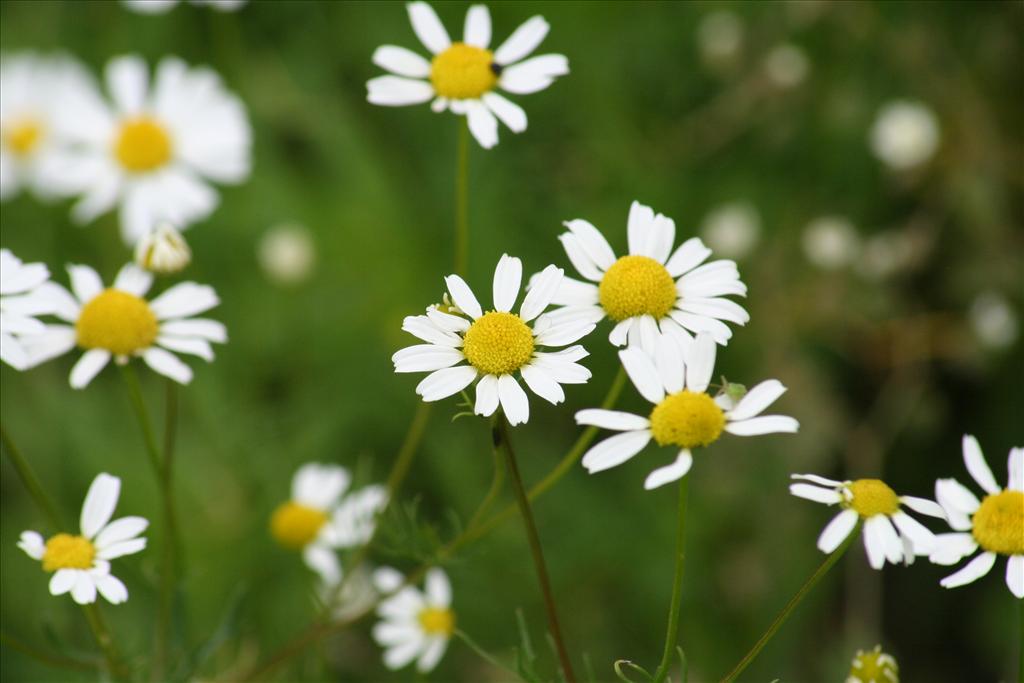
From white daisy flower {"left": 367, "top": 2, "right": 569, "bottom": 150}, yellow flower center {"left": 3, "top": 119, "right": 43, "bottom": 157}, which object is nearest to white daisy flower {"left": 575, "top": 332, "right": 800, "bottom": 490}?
white daisy flower {"left": 367, "top": 2, "right": 569, "bottom": 150}

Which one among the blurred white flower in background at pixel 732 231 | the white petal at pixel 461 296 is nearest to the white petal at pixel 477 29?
the white petal at pixel 461 296

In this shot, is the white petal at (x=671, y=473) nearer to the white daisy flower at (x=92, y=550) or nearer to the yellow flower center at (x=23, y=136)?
the white daisy flower at (x=92, y=550)

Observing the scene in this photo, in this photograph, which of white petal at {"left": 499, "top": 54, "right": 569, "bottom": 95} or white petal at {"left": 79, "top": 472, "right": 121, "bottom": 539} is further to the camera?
white petal at {"left": 499, "top": 54, "right": 569, "bottom": 95}

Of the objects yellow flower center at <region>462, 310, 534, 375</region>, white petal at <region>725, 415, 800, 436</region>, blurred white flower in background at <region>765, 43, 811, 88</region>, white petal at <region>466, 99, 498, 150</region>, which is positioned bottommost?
white petal at <region>725, 415, 800, 436</region>

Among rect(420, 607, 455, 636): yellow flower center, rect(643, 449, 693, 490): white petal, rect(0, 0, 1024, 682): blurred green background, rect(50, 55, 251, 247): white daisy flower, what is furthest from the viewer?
rect(50, 55, 251, 247): white daisy flower

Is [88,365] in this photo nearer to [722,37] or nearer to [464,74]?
[464,74]

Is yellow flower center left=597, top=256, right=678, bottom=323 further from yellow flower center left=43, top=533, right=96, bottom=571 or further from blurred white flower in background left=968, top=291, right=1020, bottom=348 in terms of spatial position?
blurred white flower in background left=968, top=291, right=1020, bottom=348
